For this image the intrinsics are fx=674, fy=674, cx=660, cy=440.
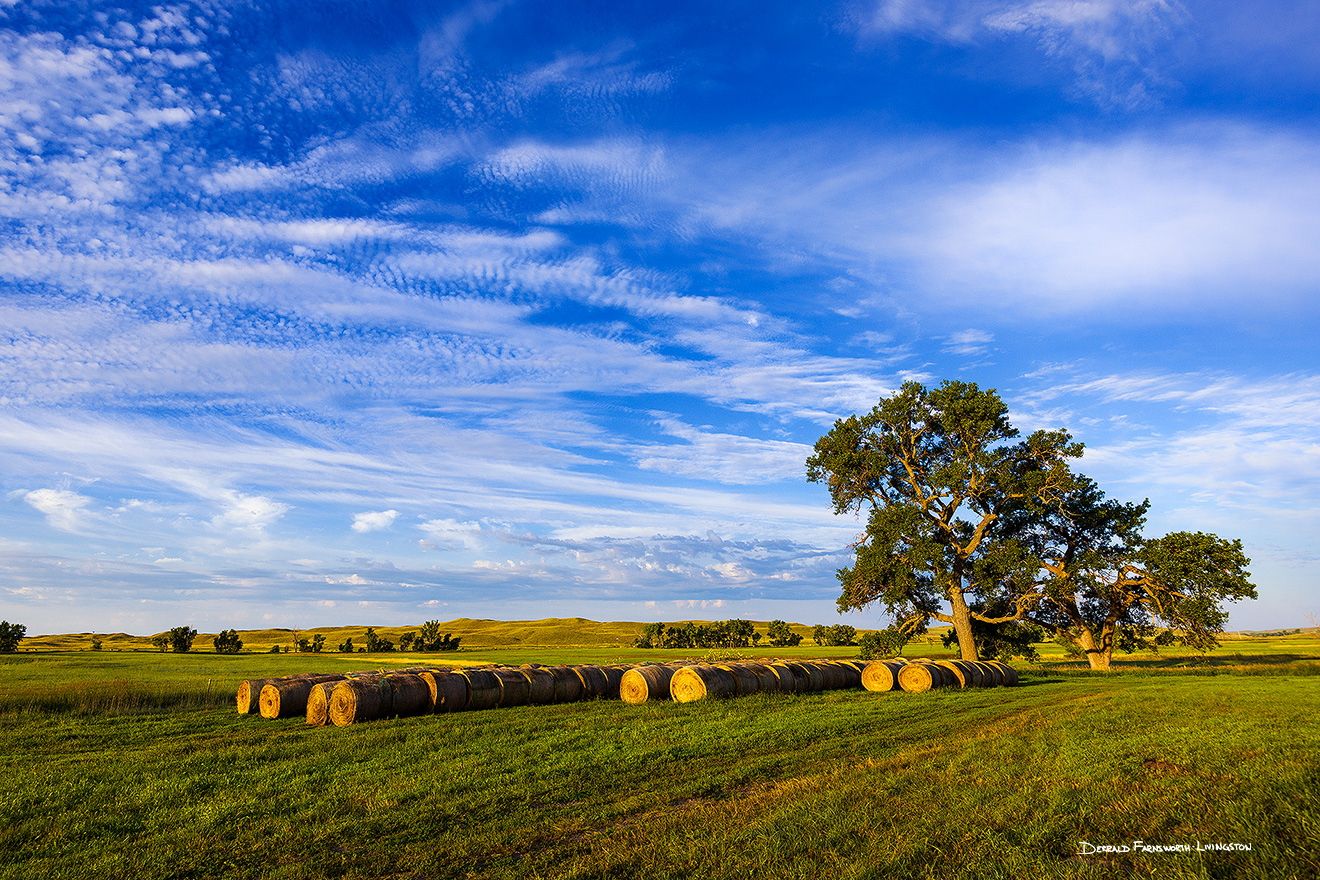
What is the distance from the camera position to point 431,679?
17047 mm

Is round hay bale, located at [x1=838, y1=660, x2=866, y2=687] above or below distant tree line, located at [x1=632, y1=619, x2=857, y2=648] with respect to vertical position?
above

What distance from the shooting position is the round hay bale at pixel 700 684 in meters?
19.6

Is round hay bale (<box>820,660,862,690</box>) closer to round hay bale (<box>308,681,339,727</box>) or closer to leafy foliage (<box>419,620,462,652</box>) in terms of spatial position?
round hay bale (<box>308,681,339,727</box>)

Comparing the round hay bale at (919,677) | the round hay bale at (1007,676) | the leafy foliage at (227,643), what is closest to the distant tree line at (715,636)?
the leafy foliage at (227,643)

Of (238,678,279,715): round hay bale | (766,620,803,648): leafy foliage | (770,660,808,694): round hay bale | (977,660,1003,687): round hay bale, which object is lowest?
(766,620,803,648): leafy foliage

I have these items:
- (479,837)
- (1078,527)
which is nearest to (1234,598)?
(1078,527)

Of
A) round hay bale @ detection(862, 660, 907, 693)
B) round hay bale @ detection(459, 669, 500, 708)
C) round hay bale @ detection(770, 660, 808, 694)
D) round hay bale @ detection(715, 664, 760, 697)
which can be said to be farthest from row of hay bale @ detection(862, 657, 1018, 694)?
round hay bale @ detection(459, 669, 500, 708)

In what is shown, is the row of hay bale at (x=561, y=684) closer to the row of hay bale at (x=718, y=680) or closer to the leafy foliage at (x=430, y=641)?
the row of hay bale at (x=718, y=680)

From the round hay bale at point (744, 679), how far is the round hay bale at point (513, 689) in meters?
5.97

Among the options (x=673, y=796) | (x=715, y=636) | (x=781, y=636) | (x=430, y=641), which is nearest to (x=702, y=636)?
(x=715, y=636)

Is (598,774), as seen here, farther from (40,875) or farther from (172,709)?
(172,709)

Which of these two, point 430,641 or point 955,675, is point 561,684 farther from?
point 430,641

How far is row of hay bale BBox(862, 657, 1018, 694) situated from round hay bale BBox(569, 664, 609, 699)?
9722 millimetres

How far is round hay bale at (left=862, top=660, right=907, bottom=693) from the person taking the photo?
77.9 ft
